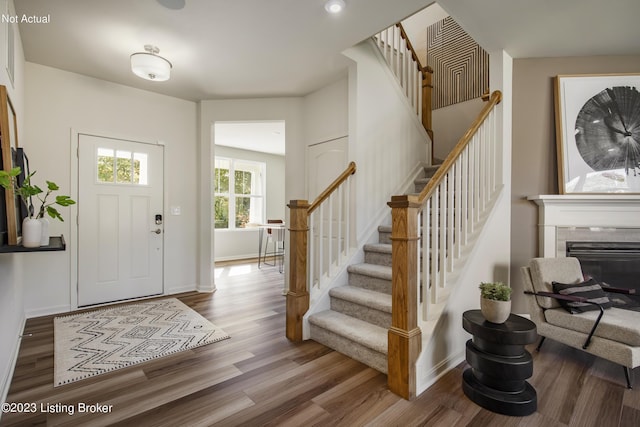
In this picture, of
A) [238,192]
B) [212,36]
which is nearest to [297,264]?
[212,36]

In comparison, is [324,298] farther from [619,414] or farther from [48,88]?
[48,88]

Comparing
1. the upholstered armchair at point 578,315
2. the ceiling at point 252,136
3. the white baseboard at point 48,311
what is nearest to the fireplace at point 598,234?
the upholstered armchair at point 578,315

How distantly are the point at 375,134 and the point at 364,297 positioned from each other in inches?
70.1

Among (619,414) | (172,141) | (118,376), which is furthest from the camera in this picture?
(172,141)

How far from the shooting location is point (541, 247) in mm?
2990

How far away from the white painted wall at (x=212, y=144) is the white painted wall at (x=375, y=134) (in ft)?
3.69

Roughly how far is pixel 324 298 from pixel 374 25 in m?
2.39

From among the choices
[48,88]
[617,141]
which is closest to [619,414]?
[617,141]

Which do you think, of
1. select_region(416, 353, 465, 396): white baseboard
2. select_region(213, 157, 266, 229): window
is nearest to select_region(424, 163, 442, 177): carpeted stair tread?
select_region(416, 353, 465, 396): white baseboard

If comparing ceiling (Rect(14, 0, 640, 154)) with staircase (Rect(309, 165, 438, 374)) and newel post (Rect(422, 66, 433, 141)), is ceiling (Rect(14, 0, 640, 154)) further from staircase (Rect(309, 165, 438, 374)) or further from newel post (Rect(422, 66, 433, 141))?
staircase (Rect(309, 165, 438, 374))

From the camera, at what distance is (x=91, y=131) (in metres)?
3.65

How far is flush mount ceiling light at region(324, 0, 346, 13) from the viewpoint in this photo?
7.53ft

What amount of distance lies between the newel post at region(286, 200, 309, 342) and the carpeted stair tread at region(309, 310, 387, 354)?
142 mm

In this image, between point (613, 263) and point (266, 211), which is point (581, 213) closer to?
point (613, 263)
